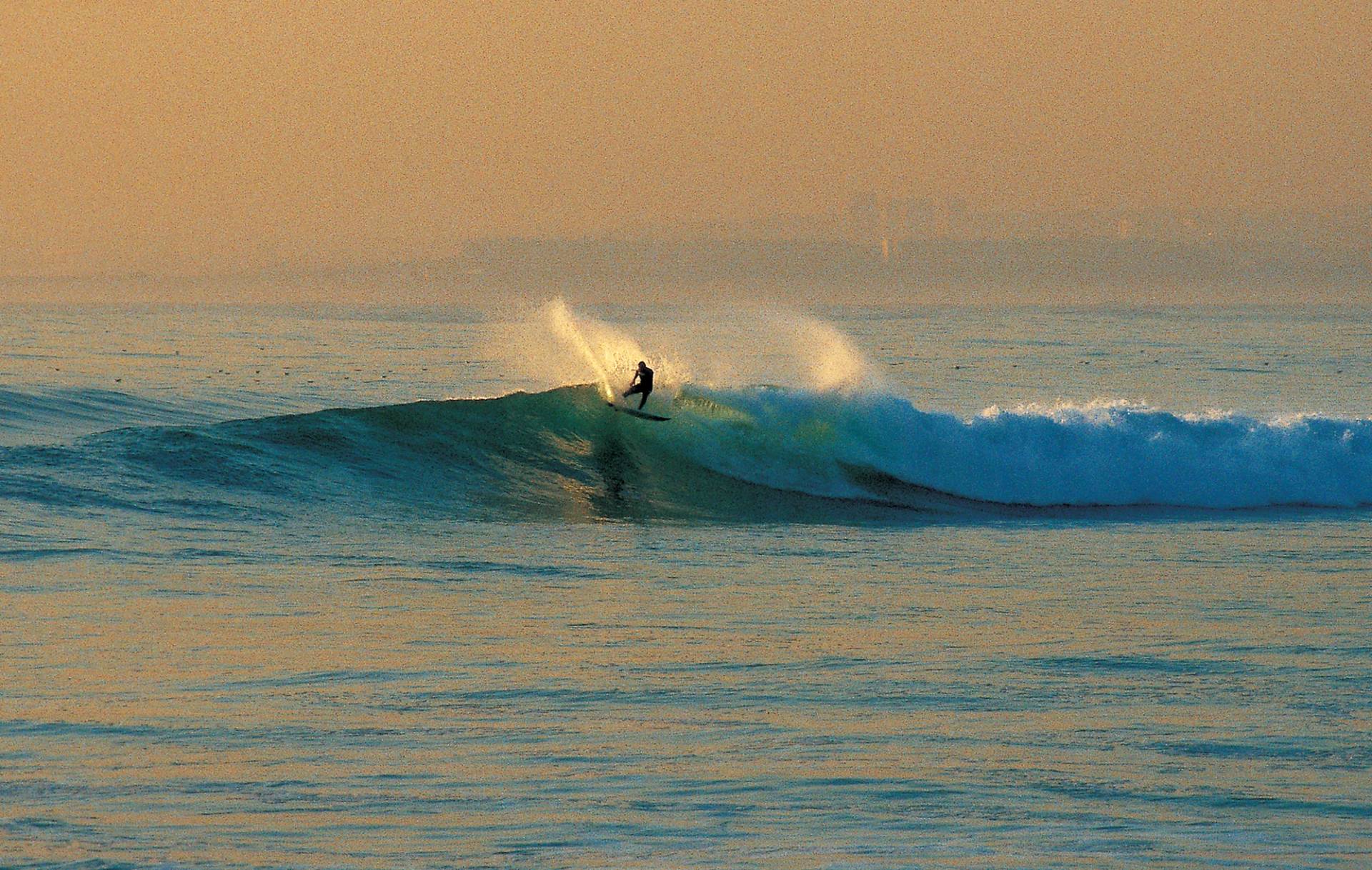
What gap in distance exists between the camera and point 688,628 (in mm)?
10227

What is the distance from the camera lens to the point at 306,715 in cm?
780

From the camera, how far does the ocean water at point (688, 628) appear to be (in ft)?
20.7

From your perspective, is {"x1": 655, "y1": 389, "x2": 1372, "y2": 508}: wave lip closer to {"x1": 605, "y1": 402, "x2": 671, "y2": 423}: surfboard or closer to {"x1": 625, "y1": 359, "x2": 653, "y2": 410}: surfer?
{"x1": 605, "y1": 402, "x2": 671, "y2": 423}: surfboard

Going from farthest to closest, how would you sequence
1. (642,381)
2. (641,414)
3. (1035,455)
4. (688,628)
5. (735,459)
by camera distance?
1. (641,414)
2. (642,381)
3. (1035,455)
4. (735,459)
5. (688,628)

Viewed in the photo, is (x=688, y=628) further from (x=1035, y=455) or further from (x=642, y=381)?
(x=1035, y=455)

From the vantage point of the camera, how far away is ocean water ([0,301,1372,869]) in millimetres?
6305

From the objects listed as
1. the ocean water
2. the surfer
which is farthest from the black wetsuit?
the ocean water

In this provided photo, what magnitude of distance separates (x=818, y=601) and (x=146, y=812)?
613 cm

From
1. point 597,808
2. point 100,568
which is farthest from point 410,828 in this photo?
point 100,568

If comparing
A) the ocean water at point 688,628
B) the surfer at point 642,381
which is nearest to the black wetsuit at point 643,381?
the surfer at point 642,381

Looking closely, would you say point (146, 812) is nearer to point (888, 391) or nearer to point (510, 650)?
point (510, 650)

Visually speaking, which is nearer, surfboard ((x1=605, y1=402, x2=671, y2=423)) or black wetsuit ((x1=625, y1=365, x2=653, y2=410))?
black wetsuit ((x1=625, y1=365, x2=653, y2=410))

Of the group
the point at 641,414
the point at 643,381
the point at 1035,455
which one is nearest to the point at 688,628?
the point at 643,381

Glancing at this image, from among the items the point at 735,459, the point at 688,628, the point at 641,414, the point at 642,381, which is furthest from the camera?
the point at 641,414
